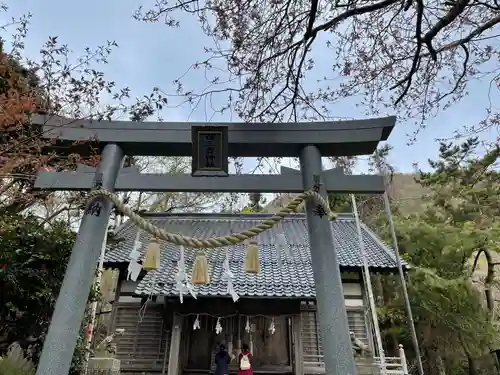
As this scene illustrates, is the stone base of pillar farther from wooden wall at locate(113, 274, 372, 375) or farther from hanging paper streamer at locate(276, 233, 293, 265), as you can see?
hanging paper streamer at locate(276, 233, 293, 265)

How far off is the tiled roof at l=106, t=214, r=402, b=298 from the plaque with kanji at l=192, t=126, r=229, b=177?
5501 millimetres

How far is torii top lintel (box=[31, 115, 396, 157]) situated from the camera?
368 cm

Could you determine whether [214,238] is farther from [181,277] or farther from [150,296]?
[150,296]

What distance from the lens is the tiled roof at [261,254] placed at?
8797 millimetres

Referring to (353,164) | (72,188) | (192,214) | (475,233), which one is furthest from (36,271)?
(475,233)

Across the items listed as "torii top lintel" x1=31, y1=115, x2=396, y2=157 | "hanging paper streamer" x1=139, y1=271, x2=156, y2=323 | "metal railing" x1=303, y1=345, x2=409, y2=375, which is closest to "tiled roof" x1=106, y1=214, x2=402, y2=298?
"hanging paper streamer" x1=139, y1=271, x2=156, y2=323

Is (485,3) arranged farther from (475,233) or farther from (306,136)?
(475,233)

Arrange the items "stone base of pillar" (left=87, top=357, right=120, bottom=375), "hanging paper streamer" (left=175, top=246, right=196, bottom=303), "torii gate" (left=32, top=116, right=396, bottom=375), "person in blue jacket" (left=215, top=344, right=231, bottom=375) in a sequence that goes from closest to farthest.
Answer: "torii gate" (left=32, top=116, right=396, bottom=375), "hanging paper streamer" (left=175, top=246, right=196, bottom=303), "stone base of pillar" (left=87, top=357, right=120, bottom=375), "person in blue jacket" (left=215, top=344, right=231, bottom=375)

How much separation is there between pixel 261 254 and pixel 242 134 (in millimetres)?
7758

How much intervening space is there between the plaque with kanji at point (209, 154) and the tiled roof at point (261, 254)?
5.50 metres

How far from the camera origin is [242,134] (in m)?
3.74

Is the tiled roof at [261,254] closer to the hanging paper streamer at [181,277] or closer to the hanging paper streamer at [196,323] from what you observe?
the hanging paper streamer at [196,323]

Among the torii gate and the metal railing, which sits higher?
the torii gate

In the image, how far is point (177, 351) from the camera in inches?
340
